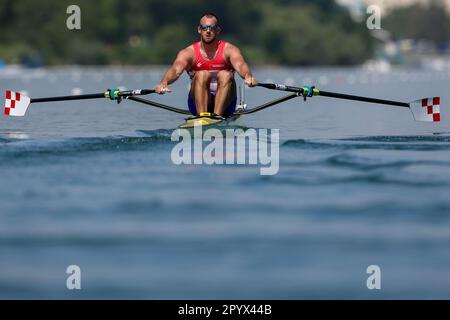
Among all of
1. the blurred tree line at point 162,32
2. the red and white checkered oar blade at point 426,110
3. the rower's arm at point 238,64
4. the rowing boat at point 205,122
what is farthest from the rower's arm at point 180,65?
the blurred tree line at point 162,32

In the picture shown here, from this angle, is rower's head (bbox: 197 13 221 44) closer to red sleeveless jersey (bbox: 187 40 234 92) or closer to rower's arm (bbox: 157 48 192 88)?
red sleeveless jersey (bbox: 187 40 234 92)

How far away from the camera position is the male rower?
18.8m

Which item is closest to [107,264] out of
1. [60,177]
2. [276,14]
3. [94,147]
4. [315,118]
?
[60,177]

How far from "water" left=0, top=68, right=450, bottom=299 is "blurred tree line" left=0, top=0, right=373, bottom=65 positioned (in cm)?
9176

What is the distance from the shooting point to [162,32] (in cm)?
12888

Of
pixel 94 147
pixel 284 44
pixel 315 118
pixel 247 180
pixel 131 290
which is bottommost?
pixel 131 290

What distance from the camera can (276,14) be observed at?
485 ft

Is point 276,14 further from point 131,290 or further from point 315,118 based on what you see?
point 131,290

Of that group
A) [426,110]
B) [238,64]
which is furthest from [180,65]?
[426,110]

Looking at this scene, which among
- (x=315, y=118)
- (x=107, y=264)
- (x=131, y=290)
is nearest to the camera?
(x=131, y=290)

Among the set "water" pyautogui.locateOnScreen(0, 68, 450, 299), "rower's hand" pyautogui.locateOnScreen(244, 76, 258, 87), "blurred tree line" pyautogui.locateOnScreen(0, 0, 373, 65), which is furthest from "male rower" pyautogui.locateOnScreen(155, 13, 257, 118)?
"blurred tree line" pyautogui.locateOnScreen(0, 0, 373, 65)

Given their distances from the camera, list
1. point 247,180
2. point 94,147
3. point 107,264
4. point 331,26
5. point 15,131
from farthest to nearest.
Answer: point 331,26 → point 15,131 → point 94,147 → point 247,180 → point 107,264

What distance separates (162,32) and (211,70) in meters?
111

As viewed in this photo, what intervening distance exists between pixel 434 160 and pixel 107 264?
24.8 ft
